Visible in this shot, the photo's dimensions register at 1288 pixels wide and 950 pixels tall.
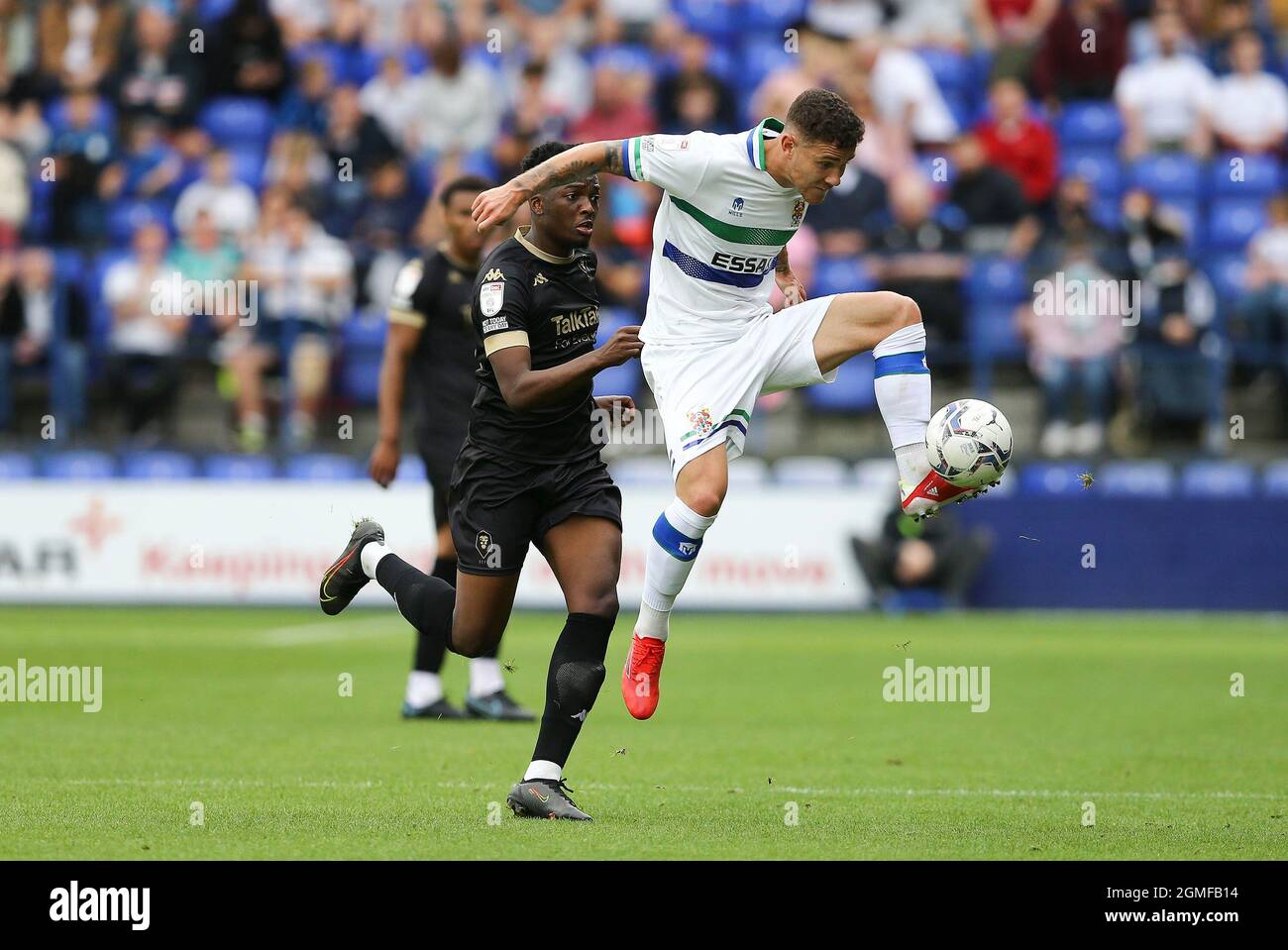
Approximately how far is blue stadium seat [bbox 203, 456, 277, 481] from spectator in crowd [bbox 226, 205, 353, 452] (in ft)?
0.90

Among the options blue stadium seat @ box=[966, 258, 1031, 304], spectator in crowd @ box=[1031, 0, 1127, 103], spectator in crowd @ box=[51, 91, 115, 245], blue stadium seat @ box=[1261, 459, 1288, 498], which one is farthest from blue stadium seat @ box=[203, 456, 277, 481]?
spectator in crowd @ box=[1031, 0, 1127, 103]

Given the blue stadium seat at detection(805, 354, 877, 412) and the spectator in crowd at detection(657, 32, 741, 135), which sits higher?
the spectator in crowd at detection(657, 32, 741, 135)

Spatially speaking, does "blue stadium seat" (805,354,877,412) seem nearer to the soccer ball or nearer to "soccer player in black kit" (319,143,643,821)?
"soccer player in black kit" (319,143,643,821)

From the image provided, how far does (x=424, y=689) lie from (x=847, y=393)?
8469 millimetres

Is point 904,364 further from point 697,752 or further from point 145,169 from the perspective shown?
point 145,169

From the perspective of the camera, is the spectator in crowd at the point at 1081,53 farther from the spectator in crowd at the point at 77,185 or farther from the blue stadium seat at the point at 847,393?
the spectator in crowd at the point at 77,185

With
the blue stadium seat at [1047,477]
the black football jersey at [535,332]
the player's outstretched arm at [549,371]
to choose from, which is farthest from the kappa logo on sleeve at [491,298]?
the blue stadium seat at [1047,477]

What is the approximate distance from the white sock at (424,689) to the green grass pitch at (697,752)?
16cm

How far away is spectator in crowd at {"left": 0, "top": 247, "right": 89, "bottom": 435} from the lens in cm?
1844

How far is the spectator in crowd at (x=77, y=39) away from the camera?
862 inches

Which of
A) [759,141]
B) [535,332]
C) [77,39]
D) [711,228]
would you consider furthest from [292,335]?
[759,141]

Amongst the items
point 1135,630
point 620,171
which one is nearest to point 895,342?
point 620,171

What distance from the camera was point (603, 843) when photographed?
6738mm

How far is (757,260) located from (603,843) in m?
2.67
